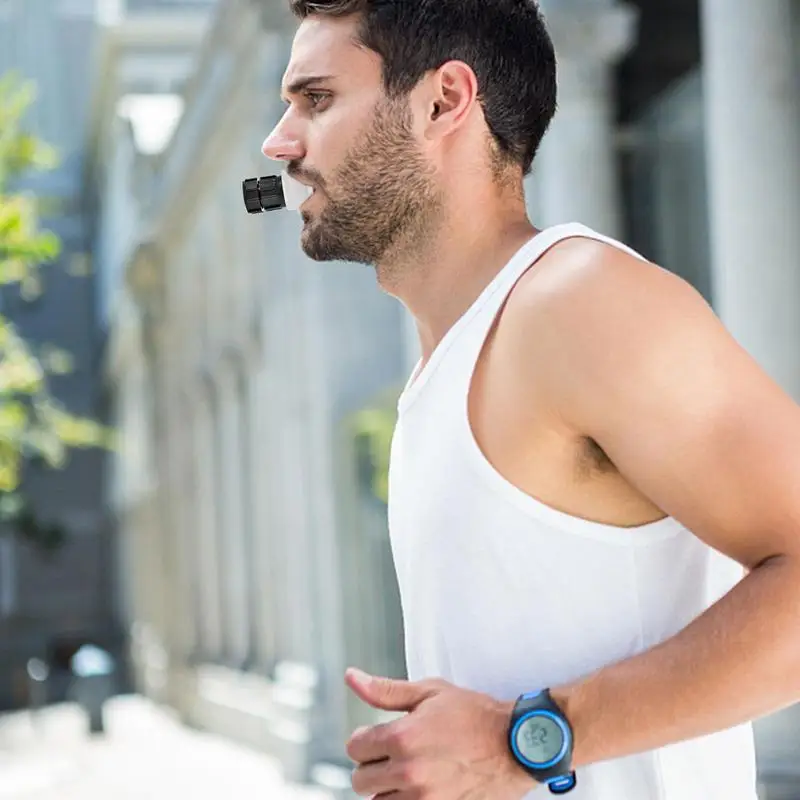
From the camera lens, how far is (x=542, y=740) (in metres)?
1.63

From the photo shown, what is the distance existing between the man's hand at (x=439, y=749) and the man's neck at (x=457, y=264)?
49 centimetres

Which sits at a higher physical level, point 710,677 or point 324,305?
point 710,677

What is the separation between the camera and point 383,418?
Result: 39.3ft

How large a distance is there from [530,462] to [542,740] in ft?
0.95

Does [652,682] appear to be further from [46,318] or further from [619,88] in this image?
[46,318]

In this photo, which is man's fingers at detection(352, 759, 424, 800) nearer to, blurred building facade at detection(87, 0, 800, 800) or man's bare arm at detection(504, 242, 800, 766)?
man's bare arm at detection(504, 242, 800, 766)

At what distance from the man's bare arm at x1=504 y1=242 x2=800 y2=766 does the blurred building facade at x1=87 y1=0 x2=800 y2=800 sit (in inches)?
252

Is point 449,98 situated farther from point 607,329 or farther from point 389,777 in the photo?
point 389,777

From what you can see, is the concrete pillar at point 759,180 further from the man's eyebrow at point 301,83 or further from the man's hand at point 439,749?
the man's hand at point 439,749

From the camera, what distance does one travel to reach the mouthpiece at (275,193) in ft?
6.61

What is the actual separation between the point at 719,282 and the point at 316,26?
23.1 feet

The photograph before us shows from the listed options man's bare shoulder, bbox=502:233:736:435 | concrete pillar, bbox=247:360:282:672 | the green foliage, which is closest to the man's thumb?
man's bare shoulder, bbox=502:233:736:435

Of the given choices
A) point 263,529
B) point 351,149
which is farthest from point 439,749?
point 263,529

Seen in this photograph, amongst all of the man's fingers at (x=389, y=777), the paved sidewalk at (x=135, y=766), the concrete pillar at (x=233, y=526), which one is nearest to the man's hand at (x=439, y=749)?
the man's fingers at (x=389, y=777)
